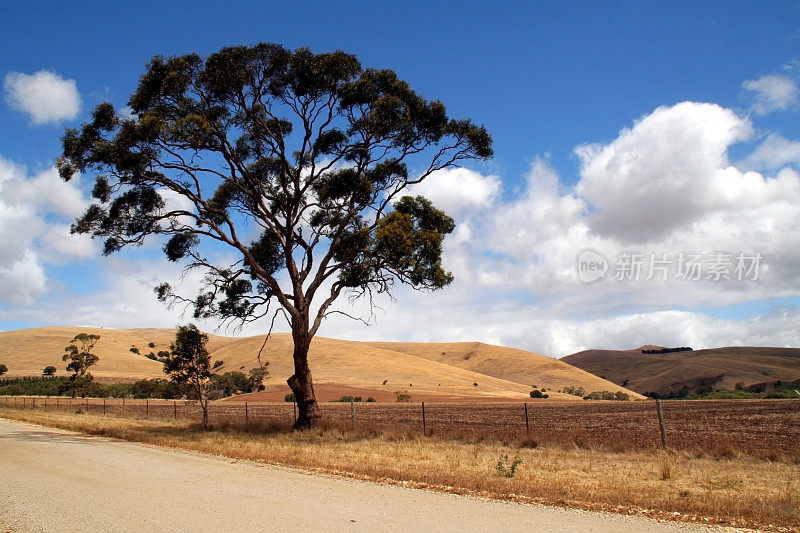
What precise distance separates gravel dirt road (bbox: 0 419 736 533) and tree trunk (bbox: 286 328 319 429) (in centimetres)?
883

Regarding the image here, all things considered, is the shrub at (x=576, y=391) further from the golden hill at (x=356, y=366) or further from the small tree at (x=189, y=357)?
the small tree at (x=189, y=357)

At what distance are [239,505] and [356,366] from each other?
293 feet

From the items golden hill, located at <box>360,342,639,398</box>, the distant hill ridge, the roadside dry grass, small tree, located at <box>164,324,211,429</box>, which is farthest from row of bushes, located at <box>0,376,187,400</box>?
the distant hill ridge

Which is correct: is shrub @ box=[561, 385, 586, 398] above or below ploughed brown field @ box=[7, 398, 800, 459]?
below

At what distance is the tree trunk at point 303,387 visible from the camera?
21156mm

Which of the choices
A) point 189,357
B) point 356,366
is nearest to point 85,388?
point 189,357

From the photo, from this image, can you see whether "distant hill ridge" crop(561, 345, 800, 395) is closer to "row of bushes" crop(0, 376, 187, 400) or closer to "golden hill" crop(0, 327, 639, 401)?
"golden hill" crop(0, 327, 639, 401)

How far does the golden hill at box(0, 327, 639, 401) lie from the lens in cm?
8006

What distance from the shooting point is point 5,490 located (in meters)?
9.43

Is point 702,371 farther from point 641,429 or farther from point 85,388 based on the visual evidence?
point 85,388

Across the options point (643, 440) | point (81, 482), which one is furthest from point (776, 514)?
point (81, 482)

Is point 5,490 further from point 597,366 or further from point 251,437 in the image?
point 597,366

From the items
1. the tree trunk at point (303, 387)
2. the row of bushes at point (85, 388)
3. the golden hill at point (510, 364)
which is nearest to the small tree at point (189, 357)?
the tree trunk at point (303, 387)

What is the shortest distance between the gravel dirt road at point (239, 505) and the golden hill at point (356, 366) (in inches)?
2089
